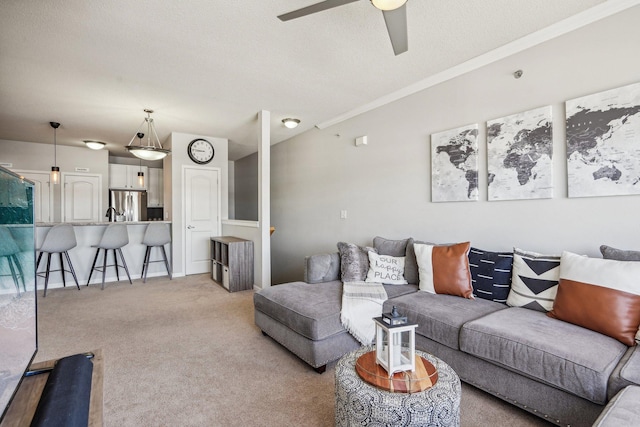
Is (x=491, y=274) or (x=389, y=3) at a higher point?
(x=389, y=3)

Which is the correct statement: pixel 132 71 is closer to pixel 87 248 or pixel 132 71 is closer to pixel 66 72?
pixel 66 72

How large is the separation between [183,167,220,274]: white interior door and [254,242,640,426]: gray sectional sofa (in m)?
3.33

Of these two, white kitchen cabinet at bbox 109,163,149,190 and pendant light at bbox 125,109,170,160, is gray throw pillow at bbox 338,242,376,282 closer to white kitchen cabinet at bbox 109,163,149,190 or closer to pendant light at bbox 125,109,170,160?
pendant light at bbox 125,109,170,160

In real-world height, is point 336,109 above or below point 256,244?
above

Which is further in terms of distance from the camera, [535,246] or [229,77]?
Answer: [229,77]

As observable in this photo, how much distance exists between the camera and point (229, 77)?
3225 millimetres

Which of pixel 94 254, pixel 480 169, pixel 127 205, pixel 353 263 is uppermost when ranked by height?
pixel 480 169

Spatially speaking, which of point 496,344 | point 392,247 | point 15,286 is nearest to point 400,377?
point 496,344

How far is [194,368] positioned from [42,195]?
19.5 ft

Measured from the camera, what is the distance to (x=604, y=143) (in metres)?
2.14

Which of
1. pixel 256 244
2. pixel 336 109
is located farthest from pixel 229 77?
pixel 256 244

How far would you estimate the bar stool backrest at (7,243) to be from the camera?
93cm

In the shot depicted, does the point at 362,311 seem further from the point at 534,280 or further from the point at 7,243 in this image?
the point at 7,243

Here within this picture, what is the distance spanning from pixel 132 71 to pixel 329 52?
1.98 metres
